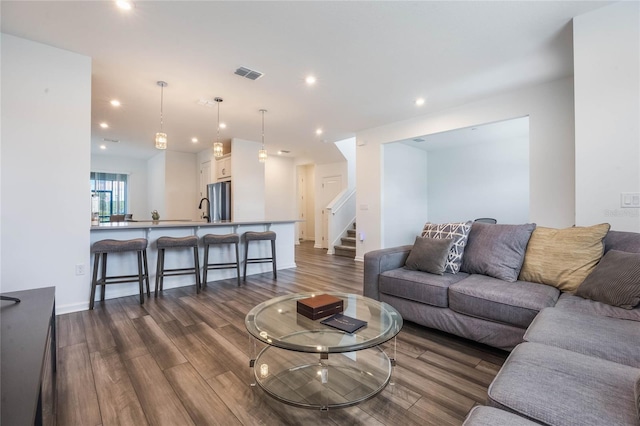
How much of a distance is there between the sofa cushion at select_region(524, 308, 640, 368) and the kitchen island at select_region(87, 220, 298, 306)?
357 cm

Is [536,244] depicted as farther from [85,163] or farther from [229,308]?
[85,163]

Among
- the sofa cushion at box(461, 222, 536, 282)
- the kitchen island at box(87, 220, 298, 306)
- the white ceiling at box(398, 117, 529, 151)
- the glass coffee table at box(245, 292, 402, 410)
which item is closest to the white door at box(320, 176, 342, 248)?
the white ceiling at box(398, 117, 529, 151)

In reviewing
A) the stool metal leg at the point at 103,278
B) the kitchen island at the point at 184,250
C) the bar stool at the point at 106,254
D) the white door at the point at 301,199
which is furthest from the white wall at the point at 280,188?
the stool metal leg at the point at 103,278

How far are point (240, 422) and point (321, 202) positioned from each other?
23.1 ft

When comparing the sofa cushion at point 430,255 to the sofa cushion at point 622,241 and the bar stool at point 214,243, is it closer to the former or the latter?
the sofa cushion at point 622,241

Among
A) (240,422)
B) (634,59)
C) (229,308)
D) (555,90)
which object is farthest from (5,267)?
(555,90)

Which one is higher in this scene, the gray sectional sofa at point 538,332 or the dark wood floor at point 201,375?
the gray sectional sofa at point 538,332

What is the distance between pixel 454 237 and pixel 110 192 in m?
9.69

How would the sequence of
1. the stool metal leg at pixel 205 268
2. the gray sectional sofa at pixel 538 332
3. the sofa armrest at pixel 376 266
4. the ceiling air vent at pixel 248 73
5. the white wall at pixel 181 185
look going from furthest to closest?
the white wall at pixel 181 185 < the stool metal leg at pixel 205 268 < the ceiling air vent at pixel 248 73 < the sofa armrest at pixel 376 266 < the gray sectional sofa at pixel 538 332

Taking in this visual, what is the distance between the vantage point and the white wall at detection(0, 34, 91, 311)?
2.59m

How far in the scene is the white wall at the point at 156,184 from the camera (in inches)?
309

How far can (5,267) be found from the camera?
2.57m

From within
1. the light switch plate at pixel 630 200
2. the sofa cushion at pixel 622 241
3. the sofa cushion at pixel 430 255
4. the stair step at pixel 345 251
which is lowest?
the stair step at pixel 345 251

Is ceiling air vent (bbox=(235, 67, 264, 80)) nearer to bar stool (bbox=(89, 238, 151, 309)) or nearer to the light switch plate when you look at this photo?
bar stool (bbox=(89, 238, 151, 309))
